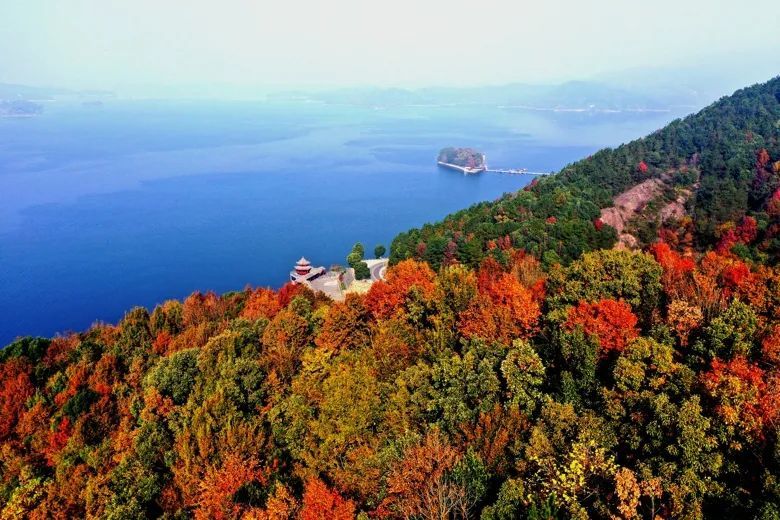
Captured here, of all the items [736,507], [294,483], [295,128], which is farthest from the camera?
[295,128]

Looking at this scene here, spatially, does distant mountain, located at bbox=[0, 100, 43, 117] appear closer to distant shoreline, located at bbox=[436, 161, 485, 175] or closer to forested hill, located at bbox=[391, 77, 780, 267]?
distant shoreline, located at bbox=[436, 161, 485, 175]

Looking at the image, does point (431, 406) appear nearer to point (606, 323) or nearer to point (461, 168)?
point (606, 323)

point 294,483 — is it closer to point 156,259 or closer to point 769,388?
point 769,388

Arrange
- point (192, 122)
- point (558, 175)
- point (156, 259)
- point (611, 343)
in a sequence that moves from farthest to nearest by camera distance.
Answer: point (192, 122)
point (156, 259)
point (558, 175)
point (611, 343)

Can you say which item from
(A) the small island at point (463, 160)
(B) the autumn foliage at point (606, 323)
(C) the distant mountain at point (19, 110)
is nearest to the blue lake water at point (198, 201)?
(A) the small island at point (463, 160)

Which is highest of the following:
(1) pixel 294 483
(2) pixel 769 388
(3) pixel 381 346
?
(2) pixel 769 388

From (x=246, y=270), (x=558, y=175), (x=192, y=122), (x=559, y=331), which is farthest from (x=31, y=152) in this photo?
(x=559, y=331)

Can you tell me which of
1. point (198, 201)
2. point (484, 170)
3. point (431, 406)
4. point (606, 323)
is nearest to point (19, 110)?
point (198, 201)
